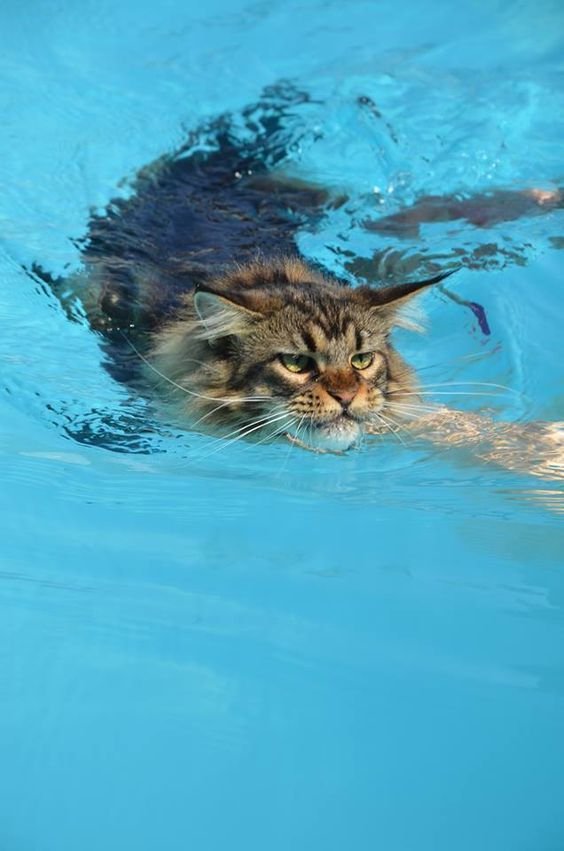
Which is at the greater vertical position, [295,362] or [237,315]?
[237,315]

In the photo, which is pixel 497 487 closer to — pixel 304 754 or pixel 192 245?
pixel 304 754

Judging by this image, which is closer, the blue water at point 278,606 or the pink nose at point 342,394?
the blue water at point 278,606

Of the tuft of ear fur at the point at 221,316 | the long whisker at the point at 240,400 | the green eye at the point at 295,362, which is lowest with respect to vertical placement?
the long whisker at the point at 240,400

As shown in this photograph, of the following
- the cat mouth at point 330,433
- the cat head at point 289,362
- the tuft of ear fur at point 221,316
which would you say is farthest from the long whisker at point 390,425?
the tuft of ear fur at point 221,316

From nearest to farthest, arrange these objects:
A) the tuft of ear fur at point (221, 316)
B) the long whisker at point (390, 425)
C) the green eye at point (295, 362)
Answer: the tuft of ear fur at point (221, 316), the green eye at point (295, 362), the long whisker at point (390, 425)

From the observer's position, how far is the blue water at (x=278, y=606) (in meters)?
2.73

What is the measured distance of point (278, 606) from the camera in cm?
327

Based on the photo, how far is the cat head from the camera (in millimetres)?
3398

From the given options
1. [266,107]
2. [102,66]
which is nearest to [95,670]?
[266,107]

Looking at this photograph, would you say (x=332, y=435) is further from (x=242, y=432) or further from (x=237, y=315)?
(x=237, y=315)

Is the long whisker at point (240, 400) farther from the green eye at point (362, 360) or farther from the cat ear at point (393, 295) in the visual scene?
the cat ear at point (393, 295)

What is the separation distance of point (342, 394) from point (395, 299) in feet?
1.42

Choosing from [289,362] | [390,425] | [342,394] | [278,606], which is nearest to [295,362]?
[289,362]

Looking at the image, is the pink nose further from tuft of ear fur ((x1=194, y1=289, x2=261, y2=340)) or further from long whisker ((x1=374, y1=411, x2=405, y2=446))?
tuft of ear fur ((x1=194, y1=289, x2=261, y2=340))
